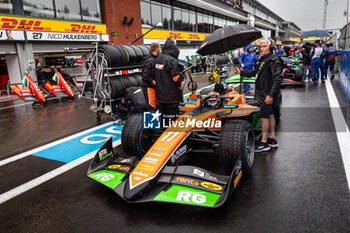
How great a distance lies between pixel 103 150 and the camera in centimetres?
362

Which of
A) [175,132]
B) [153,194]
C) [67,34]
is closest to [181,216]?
[153,194]

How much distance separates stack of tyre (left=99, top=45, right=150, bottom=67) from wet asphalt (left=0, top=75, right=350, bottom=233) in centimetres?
314

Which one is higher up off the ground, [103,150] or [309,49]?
[309,49]

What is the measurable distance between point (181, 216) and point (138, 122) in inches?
64.1

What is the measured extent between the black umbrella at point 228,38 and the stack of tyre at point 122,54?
99.6 inches

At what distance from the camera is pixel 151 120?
153 inches

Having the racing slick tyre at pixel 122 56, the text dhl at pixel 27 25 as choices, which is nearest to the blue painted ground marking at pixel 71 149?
the racing slick tyre at pixel 122 56

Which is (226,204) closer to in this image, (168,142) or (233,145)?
(233,145)

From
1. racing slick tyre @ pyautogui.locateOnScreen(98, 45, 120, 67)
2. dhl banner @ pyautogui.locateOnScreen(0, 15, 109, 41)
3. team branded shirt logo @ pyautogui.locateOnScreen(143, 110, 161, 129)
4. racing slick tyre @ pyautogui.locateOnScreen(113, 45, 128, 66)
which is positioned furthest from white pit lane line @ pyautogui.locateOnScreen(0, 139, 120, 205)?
dhl banner @ pyautogui.locateOnScreen(0, 15, 109, 41)

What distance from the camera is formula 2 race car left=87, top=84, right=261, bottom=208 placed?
8.91 ft

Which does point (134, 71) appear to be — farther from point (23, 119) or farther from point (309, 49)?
point (309, 49)

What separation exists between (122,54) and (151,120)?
4.06m

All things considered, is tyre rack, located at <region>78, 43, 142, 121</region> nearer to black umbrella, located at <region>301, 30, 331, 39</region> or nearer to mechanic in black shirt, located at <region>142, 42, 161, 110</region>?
mechanic in black shirt, located at <region>142, 42, 161, 110</region>

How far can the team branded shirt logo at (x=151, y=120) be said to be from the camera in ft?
12.7
